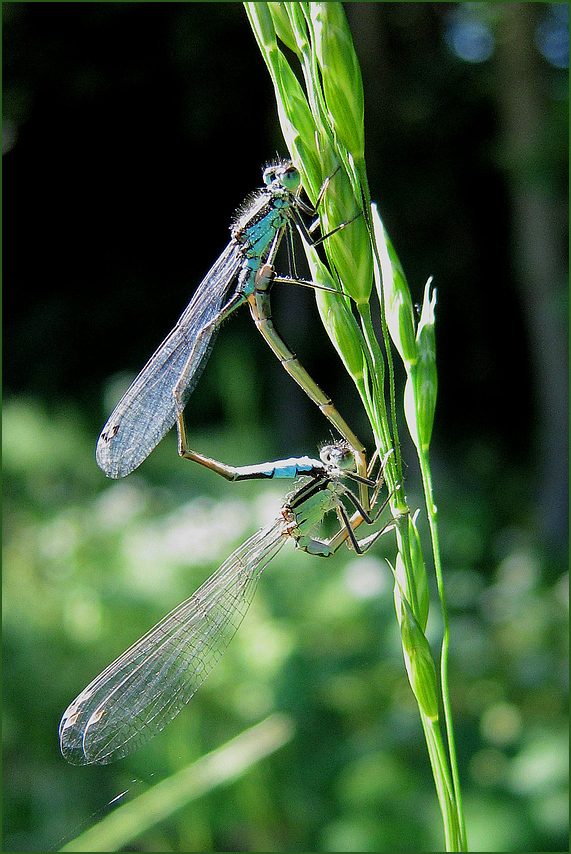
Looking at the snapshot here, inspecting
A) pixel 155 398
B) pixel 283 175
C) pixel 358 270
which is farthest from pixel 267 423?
pixel 358 270

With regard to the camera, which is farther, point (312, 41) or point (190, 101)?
point (190, 101)

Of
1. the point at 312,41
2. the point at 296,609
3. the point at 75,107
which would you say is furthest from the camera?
the point at 75,107

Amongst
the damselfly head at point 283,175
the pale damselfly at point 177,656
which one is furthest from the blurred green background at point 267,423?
the damselfly head at point 283,175

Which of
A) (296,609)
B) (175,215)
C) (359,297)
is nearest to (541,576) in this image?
(296,609)

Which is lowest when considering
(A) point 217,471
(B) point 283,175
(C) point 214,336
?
(A) point 217,471

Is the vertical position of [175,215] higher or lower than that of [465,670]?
higher

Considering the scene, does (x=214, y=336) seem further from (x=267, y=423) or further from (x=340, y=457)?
(x=267, y=423)

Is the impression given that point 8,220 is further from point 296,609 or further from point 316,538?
point 316,538
